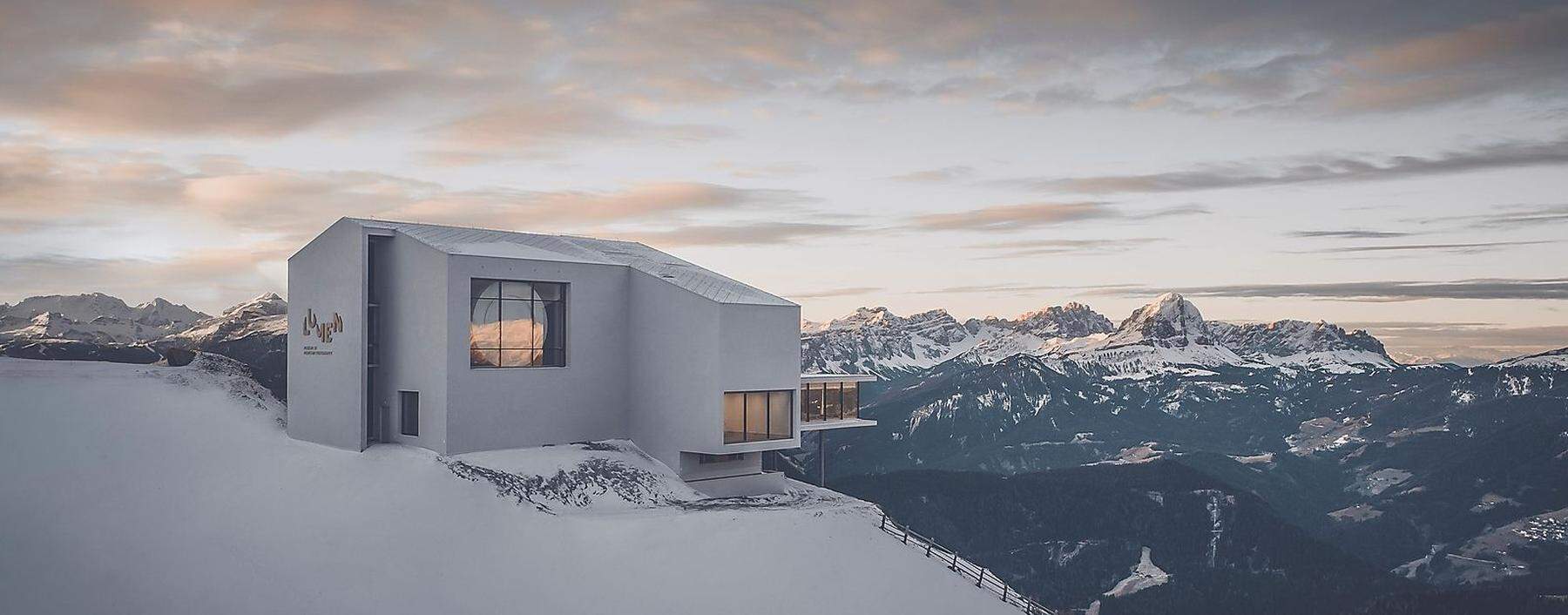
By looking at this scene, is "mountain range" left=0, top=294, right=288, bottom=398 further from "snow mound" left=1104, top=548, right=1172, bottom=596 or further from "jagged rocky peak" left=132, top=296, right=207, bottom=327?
"snow mound" left=1104, top=548, right=1172, bottom=596

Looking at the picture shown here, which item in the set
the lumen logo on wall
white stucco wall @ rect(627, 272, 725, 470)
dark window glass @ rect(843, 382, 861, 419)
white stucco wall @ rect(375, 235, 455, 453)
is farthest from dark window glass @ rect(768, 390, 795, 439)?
the lumen logo on wall

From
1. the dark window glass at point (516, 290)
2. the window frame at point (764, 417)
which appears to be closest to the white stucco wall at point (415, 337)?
the dark window glass at point (516, 290)

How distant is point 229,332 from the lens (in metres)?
112

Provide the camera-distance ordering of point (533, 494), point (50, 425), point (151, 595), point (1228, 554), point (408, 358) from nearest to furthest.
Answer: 1. point (151, 595)
2. point (533, 494)
3. point (408, 358)
4. point (50, 425)
5. point (1228, 554)

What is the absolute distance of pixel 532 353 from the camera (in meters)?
45.0

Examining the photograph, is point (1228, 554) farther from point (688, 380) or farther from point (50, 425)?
point (50, 425)

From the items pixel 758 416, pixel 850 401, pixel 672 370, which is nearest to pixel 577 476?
pixel 672 370

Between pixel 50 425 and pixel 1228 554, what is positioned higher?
pixel 50 425

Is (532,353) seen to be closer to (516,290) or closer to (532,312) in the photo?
(532,312)

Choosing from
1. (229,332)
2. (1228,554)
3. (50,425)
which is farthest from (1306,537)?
(50,425)

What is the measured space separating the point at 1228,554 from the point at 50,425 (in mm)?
172979

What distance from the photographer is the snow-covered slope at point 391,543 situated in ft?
116

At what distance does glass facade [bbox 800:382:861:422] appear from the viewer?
49812mm

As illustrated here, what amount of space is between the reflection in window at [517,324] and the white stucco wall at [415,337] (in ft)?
4.24
